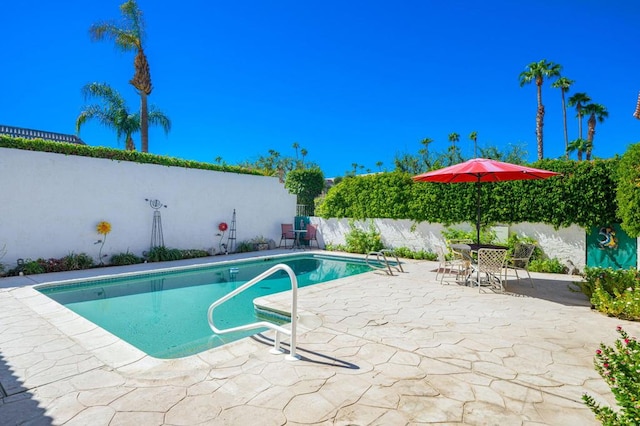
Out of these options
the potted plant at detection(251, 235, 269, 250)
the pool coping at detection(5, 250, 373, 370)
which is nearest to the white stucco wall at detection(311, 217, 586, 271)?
the potted plant at detection(251, 235, 269, 250)

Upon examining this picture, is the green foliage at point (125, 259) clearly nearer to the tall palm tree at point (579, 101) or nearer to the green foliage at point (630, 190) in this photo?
the green foliage at point (630, 190)

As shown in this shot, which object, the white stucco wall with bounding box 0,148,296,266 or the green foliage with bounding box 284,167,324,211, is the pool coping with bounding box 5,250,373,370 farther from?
the green foliage with bounding box 284,167,324,211

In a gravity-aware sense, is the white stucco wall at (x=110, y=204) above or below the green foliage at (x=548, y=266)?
above

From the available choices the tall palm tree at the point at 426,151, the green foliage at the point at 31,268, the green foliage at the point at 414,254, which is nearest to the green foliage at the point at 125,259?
the green foliage at the point at 31,268

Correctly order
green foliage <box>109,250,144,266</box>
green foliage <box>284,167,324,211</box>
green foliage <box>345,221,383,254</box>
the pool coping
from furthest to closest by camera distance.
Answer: green foliage <box>284,167,324,211</box>
green foliage <box>345,221,383,254</box>
green foliage <box>109,250,144,266</box>
the pool coping

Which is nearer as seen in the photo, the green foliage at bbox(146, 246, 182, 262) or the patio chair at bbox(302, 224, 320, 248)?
the green foliage at bbox(146, 246, 182, 262)

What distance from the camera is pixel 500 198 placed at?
1009 centimetres

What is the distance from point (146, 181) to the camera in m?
11.4

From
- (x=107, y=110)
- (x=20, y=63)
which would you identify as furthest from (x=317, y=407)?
(x=107, y=110)

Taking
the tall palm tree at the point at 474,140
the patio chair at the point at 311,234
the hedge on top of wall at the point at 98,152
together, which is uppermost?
the tall palm tree at the point at 474,140

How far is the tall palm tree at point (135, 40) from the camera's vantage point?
15.2m

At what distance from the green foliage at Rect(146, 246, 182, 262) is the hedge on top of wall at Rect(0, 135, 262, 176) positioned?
297cm

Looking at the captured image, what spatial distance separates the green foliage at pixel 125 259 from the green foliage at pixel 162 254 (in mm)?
353

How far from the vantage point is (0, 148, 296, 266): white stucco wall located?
8844 mm
